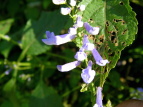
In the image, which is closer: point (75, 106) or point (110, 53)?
point (110, 53)

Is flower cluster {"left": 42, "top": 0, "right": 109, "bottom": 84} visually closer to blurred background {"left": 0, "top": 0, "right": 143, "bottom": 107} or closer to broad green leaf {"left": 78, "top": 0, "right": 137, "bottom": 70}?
broad green leaf {"left": 78, "top": 0, "right": 137, "bottom": 70}

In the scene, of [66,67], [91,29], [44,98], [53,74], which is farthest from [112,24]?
[53,74]

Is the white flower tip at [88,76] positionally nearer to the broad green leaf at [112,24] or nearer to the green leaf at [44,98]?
the broad green leaf at [112,24]

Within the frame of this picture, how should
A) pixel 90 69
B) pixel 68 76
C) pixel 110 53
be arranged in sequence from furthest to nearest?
pixel 68 76 → pixel 110 53 → pixel 90 69

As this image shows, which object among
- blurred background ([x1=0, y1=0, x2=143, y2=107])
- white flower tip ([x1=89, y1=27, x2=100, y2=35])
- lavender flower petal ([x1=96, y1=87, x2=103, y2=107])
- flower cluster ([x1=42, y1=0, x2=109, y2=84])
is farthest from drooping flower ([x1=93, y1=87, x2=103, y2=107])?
blurred background ([x1=0, y1=0, x2=143, y2=107])

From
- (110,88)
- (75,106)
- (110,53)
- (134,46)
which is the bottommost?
(75,106)

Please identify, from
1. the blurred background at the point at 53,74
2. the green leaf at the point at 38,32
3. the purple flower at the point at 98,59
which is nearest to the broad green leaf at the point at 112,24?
the purple flower at the point at 98,59

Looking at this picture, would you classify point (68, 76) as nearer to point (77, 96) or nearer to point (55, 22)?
point (77, 96)

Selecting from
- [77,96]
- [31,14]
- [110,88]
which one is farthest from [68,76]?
[31,14]
